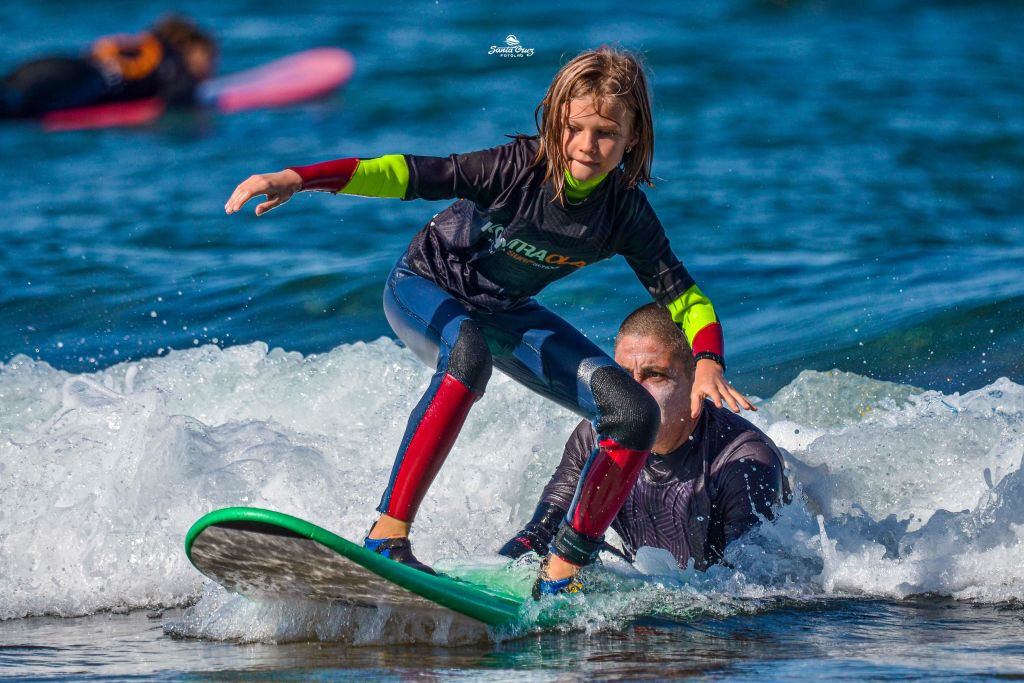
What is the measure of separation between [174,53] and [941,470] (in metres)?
13.1

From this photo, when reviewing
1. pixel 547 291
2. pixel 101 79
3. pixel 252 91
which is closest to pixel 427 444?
pixel 547 291

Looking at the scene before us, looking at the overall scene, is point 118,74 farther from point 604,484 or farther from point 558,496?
point 604,484

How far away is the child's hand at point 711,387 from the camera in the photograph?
382 centimetres

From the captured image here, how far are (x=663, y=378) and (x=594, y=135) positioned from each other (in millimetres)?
Result: 956

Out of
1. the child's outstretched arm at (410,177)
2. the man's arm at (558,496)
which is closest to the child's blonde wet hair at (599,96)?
the child's outstretched arm at (410,177)

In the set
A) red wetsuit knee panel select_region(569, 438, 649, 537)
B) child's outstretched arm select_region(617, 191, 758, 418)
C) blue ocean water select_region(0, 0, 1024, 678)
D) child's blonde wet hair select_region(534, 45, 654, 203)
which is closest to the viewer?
child's blonde wet hair select_region(534, 45, 654, 203)

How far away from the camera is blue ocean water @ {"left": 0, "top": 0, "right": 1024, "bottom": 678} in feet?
16.3

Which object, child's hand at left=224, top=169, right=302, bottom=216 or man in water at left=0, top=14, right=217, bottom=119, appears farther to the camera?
man in water at left=0, top=14, right=217, bottom=119

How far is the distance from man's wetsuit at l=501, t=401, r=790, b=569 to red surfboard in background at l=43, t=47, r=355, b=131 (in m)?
13.0

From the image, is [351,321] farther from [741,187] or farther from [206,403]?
[741,187]

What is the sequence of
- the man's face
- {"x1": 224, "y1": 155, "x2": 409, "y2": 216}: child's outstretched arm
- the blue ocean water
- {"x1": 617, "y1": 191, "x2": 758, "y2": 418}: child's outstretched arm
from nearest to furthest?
1. {"x1": 224, "y1": 155, "x2": 409, "y2": 216}: child's outstretched arm
2. {"x1": 617, "y1": 191, "x2": 758, "y2": 418}: child's outstretched arm
3. the man's face
4. the blue ocean water

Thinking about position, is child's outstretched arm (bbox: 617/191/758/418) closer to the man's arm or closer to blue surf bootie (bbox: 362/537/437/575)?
the man's arm

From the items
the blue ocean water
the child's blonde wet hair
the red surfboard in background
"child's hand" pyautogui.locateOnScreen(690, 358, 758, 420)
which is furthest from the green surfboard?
the red surfboard in background

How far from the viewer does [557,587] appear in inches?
158
